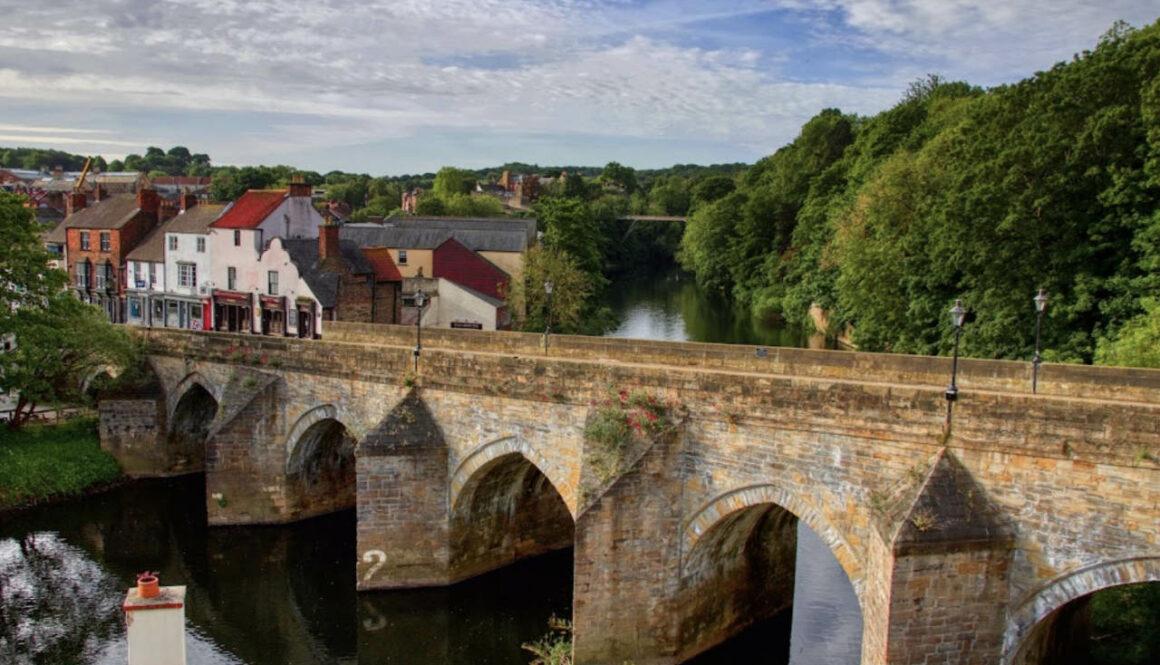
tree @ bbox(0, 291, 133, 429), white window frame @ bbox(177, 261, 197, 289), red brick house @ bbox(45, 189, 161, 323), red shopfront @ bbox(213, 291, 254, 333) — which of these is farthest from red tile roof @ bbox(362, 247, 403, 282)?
red brick house @ bbox(45, 189, 161, 323)

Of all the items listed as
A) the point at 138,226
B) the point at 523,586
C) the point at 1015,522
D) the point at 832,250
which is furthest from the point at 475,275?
the point at 1015,522

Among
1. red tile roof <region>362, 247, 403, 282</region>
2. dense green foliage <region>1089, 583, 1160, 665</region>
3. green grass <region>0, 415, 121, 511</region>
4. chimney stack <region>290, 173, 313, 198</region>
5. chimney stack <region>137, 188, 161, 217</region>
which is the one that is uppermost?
chimney stack <region>290, 173, 313, 198</region>

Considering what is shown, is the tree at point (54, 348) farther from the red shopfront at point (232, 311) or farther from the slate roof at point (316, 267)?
the red shopfront at point (232, 311)

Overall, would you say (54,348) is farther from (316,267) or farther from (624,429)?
(624,429)

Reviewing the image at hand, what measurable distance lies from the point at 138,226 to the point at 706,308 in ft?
153

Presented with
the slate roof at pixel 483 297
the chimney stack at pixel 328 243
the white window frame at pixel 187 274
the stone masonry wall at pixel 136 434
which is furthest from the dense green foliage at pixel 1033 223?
the white window frame at pixel 187 274

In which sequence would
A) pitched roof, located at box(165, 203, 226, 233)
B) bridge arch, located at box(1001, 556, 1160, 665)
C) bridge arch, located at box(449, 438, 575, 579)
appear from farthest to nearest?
pitched roof, located at box(165, 203, 226, 233) → bridge arch, located at box(449, 438, 575, 579) → bridge arch, located at box(1001, 556, 1160, 665)

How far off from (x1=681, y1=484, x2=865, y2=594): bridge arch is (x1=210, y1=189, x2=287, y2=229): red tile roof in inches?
1115

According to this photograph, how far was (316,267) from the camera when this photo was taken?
37656 millimetres

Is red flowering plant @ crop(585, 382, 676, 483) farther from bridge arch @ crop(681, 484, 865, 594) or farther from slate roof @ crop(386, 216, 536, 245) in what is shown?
slate roof @ crop(386, 216, 536, 245)

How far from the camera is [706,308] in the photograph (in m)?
79.0

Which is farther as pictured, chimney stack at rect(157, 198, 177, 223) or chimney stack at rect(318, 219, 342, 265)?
chimney stack at rect(157, 198, 177, 223)

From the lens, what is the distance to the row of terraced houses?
3806cm

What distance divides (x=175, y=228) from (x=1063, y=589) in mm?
40014
